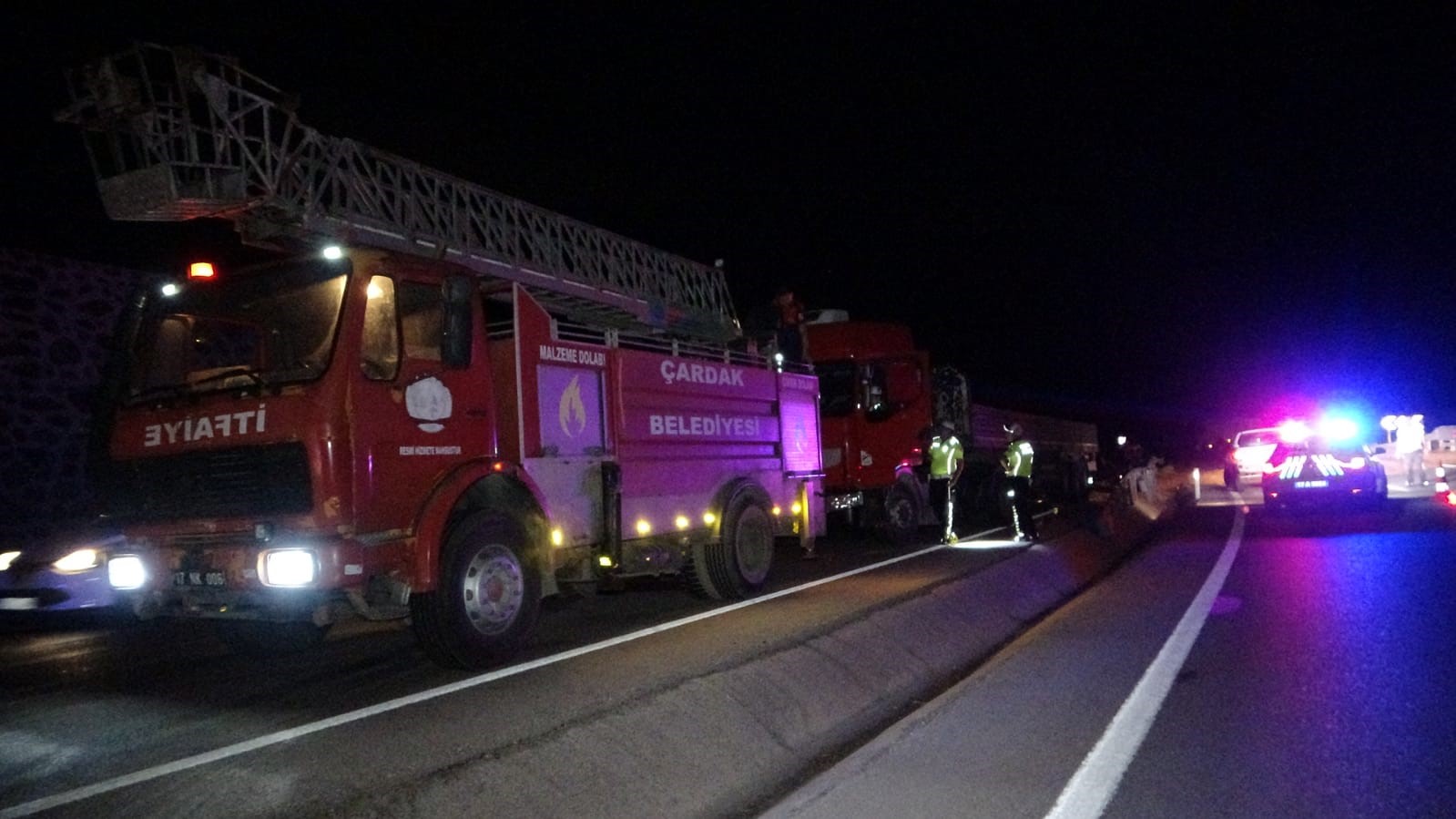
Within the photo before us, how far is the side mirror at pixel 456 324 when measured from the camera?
23.2ft

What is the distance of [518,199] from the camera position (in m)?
13.7

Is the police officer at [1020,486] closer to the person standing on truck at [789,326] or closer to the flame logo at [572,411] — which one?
the person standing on truck at [789,326]

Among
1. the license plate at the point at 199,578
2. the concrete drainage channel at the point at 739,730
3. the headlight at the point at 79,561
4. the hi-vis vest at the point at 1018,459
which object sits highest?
the hi-vis vest at the point at 1018,459

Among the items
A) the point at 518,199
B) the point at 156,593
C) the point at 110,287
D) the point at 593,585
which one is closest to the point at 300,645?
the point at 156,593

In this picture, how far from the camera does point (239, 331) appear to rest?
7.38 meters

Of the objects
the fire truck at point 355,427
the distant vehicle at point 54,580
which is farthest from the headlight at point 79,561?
the fire truck at point 355,427

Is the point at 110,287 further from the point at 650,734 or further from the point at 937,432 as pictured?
the point at 650,734

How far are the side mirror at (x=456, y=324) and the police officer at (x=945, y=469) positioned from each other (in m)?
9.29

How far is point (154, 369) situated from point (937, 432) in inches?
419

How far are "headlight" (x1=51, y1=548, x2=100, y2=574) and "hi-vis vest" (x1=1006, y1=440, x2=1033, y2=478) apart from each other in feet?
35.5

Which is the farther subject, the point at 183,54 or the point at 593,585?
the point at 593,585

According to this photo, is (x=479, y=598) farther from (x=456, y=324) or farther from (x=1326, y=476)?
(x=1326, y=476)

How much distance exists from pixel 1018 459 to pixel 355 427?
10.2 metres

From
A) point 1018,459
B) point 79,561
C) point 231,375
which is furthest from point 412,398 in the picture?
point 1018,459
